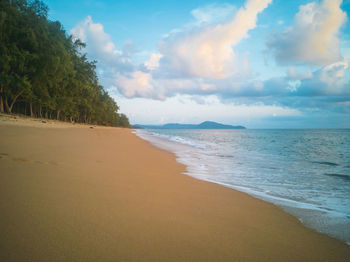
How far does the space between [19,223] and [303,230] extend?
2.61 metres

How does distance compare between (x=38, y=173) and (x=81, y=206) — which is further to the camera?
(x=38, y=173)

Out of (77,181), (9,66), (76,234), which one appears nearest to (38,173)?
(77,181)

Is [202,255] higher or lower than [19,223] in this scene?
lower

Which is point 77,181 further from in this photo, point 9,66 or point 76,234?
point 9,66

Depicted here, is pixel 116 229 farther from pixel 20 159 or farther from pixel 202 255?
pixel 20 159

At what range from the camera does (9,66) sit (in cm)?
1733

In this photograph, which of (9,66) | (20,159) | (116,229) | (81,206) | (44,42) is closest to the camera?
(116,229)

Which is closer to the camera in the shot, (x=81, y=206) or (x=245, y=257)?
(x=245, y=257)

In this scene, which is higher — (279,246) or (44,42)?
(44,42)

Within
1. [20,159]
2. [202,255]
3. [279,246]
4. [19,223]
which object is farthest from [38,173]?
[279,246]

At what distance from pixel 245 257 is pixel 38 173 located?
9.35ft

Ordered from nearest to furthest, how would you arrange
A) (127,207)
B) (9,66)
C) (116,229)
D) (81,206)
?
(116,229) < (81,206) < (127,207) < (9,66)

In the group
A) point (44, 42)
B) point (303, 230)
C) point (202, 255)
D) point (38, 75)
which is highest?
point (44, 42)

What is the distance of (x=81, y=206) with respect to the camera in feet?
5.98
